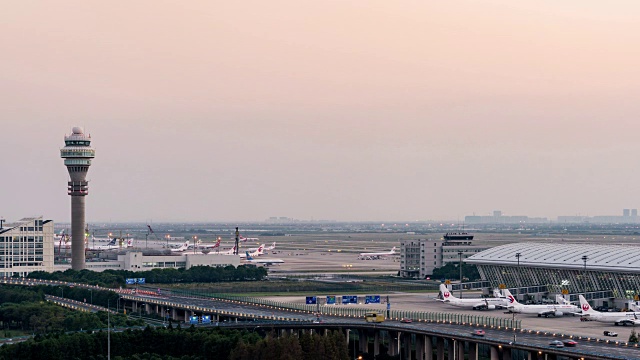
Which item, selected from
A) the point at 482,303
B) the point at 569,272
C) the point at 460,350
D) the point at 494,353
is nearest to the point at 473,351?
the point at 460,350

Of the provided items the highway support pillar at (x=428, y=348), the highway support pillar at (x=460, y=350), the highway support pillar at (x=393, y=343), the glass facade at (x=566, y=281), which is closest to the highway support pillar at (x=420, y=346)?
the highway support pillar at (x=428, y=348)

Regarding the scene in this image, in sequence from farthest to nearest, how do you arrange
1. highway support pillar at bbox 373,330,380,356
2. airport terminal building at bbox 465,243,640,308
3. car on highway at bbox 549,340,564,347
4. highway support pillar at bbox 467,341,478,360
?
airport terminal building at bbox 465,243,640,308, highway support pillar at bbox 373,330,380,356, highway support pillar at bbox 467,341,478,360, car on highway at bbox 549,340,564,347

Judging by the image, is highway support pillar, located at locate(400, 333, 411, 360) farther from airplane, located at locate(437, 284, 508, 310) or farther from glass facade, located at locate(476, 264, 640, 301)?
glass facade, located at locate(476, 264, 640, 301)

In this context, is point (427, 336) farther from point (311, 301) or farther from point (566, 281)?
point (566, 281)

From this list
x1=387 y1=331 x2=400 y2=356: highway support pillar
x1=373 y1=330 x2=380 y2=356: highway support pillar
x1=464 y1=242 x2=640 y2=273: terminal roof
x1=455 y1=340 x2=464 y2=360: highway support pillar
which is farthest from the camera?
x1=464 y1=242 x2=640 y2=273: terminal roof

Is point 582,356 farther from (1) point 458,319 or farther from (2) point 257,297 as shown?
(2) point 257,297

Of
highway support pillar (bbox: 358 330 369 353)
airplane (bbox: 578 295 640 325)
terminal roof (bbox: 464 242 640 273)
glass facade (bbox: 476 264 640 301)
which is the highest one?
terminal roof (bbox: 464 242 640 273)

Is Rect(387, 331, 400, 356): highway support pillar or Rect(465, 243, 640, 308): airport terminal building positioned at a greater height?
Rect(465, 243, 640, 308): airport terminal building

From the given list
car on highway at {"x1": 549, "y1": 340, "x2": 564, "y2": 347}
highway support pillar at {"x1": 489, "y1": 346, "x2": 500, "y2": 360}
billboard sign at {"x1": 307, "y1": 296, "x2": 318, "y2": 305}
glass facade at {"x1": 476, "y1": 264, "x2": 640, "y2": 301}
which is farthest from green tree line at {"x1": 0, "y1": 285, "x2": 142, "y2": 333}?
glass facade at {"x1": 476, "y1": 264, "x2": 640, "y2": 301}

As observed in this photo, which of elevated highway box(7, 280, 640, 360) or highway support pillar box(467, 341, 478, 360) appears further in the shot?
highway support pillar box(467, 341, 478, 360)
